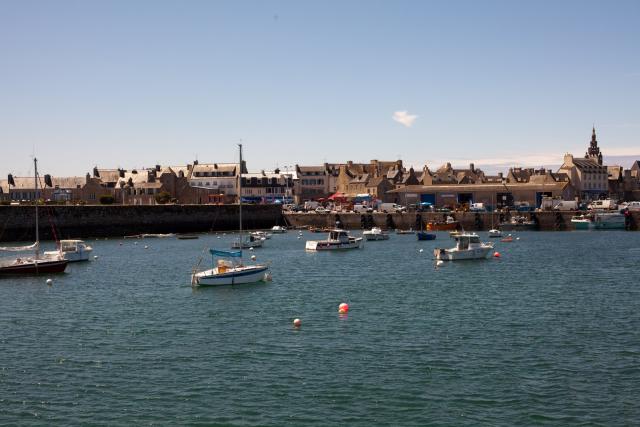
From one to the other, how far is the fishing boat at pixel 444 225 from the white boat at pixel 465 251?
45547 millimetres

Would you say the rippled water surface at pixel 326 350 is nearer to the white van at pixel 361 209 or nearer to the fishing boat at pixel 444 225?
the fishing boat at pixel 444 225

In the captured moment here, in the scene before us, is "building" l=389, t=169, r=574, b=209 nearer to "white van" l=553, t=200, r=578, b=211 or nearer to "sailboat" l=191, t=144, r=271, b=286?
"white van" l=553, t=200, r=578, b=211

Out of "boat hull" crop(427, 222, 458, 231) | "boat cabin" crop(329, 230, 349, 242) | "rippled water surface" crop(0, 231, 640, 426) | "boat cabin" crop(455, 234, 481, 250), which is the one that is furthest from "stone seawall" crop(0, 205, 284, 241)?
"boat cabin" crop(455, 234, 481, 250)

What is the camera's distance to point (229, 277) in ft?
168

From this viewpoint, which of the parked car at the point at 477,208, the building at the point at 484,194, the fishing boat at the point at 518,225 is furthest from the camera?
the building at the point at 484,194

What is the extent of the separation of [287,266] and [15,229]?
153 feet

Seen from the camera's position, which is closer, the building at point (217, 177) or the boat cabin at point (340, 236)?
the boat cabin at point (340, 236)

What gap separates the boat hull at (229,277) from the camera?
50.8 metres

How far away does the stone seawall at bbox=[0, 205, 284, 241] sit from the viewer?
3826 inches

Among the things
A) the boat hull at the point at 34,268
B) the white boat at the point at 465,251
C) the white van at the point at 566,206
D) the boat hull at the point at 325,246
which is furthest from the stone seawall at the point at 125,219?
the white boat at the point at 465,251

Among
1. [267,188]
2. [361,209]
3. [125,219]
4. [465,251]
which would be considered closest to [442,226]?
[361,209]

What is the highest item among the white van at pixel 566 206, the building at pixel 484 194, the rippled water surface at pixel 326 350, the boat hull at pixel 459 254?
the building at pixel 484 194

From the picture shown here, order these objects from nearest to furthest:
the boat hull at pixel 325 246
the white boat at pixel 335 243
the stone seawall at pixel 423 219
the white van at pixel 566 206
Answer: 1. the boat hull at pixel 325 246
2. the white boat at pixel 335 243
3. the stone seawall at pixel 423 219
4. the white van at pixel 566 206

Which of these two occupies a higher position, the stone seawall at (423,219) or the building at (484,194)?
the building at (484,194)
